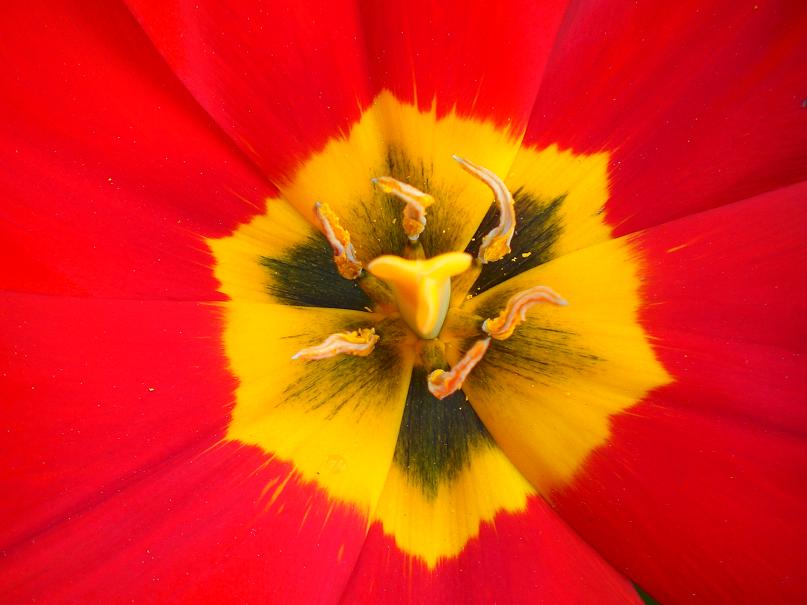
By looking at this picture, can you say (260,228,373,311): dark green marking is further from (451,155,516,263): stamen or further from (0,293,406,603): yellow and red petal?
(451,155,516,263): stamen

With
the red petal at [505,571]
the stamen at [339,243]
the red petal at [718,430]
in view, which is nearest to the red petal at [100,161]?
the stamen at [339,243]

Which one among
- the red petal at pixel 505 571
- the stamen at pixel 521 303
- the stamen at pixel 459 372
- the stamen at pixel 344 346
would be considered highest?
the stamen at pixel 344 346

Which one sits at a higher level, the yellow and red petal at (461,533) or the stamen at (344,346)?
the stamen at (344,346)

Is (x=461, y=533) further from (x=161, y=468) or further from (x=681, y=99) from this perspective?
(x=681, y=99)

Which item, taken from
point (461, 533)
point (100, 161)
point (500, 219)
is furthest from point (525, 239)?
point (100, 161)

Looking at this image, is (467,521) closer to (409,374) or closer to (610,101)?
(409,374)

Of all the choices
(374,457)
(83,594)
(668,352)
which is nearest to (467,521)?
(374,457)

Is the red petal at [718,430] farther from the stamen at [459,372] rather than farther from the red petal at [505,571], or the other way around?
the stamen at [459,372]
